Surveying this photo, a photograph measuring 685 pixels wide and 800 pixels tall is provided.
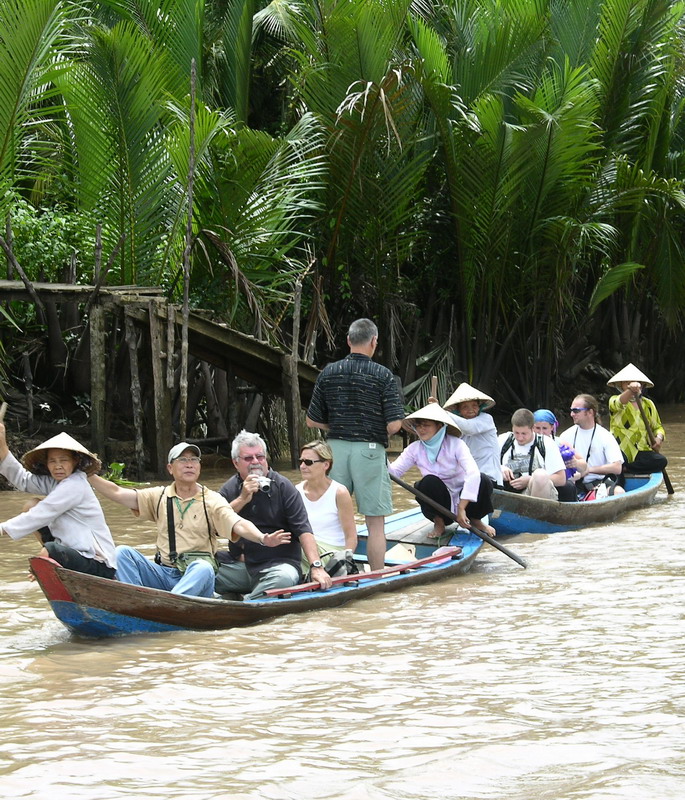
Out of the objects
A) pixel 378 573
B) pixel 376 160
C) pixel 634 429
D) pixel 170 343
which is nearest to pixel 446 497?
pixel 378 573

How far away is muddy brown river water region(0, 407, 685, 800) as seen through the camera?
15.3 feet

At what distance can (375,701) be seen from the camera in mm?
5695

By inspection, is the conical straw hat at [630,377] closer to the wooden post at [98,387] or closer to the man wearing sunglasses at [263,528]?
the wooden post at [98,387]

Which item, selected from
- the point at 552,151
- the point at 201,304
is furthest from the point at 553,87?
the point at 201,304

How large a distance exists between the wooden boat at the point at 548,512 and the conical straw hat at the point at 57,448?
411cm

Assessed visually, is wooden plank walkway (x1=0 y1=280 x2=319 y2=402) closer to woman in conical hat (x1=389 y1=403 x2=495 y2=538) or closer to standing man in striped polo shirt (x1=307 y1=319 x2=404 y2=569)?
woman in conical hat (x1=389 y1=403 x2=495 y2=538)

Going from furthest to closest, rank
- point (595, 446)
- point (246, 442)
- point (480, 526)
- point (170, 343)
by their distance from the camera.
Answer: point (170, 343) < point (595, 446) < point (480, 526) < point (246, 442)

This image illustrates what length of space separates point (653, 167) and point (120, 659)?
51.2 ft

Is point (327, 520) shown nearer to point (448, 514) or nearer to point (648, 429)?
point (448, 514)

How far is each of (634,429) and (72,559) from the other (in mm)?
7735

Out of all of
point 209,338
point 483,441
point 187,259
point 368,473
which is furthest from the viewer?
point 209,338

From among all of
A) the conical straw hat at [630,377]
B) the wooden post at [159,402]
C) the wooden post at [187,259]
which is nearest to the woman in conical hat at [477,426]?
the conical straw hat at [630,377]

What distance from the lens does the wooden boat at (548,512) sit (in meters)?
10.1

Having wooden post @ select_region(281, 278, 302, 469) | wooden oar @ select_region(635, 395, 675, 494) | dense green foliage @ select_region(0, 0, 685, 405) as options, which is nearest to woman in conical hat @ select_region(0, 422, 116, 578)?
dense green foliage @ select_region(0, 0, 685, 405)
